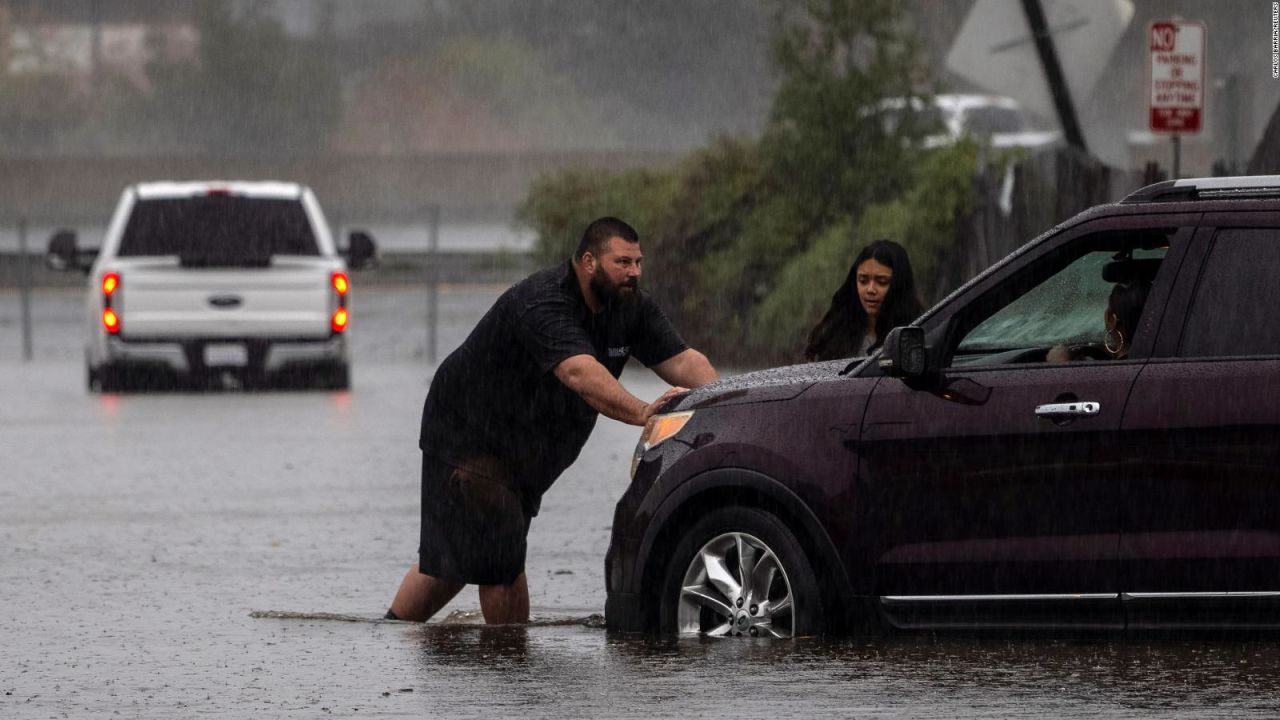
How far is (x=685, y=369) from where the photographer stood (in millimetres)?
10562

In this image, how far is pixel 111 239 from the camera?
2483 centimetres

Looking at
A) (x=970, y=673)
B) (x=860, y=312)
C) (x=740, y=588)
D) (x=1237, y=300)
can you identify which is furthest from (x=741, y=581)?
(x=860, y=312)

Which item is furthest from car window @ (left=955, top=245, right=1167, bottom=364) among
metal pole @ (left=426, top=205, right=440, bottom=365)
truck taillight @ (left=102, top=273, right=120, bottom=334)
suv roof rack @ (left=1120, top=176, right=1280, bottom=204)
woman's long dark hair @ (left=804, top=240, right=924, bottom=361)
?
metal pole @ (left=426, top=205, right=440, bottom=365)

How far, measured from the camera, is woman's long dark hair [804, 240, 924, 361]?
11250 mm

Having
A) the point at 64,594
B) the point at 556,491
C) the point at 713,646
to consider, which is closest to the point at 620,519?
the point at 713,646

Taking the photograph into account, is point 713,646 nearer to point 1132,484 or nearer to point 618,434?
point 1132,484

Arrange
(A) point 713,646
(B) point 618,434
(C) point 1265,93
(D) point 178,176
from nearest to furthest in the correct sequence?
(A) point 713,646
(B) point 618,434
(D) point 178,176
(C) point 1265,93

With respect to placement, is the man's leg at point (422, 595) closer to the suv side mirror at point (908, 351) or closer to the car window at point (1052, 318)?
the car window at point (1052, 318)

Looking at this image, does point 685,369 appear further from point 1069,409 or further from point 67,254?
point 67,254

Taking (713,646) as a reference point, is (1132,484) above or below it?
above

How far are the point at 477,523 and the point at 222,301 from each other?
1399 cm

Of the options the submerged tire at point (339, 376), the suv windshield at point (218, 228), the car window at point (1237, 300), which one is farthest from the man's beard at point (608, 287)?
the submerged tire at point (339, 376)

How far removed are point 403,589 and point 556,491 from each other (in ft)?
17.5

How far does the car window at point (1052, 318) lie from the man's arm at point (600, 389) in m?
1.09
